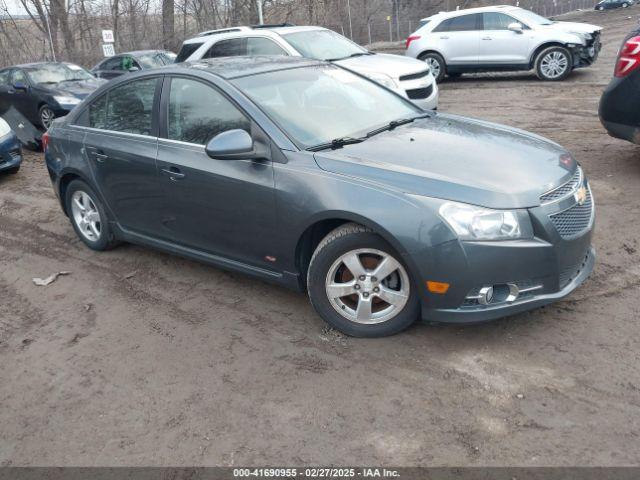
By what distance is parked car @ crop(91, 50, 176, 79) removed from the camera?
50.2ft

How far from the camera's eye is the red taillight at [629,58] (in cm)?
564

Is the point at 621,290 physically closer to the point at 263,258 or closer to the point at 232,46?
the point at 263,258

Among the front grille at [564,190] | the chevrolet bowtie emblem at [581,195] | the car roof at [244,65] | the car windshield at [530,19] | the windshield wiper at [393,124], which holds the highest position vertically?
the car windshield at [530,19]

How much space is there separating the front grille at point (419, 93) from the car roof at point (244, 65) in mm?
4246

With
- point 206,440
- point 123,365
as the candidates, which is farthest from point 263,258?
point 206,440

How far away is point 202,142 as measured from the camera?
4.18 m

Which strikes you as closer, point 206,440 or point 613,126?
point 206,440

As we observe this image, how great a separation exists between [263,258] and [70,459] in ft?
5.58

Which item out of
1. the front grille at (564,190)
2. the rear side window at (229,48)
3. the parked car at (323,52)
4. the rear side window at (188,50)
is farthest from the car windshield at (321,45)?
the front grille at (564,190)

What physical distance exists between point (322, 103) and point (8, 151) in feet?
21.2

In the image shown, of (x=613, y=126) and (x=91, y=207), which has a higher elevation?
(x=613, y=126)

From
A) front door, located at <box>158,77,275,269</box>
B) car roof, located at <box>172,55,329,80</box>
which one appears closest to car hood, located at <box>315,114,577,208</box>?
front door, located at <box>158,77,275,269</box>

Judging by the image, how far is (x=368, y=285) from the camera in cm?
354

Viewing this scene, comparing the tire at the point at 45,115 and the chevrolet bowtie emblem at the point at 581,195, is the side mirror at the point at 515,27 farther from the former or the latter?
the chevrolet bowtie emblem at the point at 581,195
